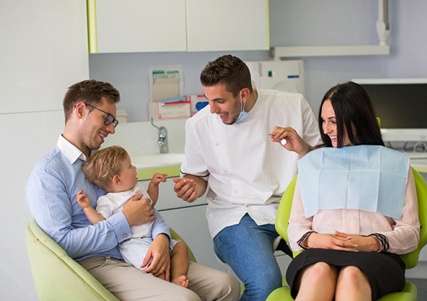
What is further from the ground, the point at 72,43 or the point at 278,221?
the point at 72,43

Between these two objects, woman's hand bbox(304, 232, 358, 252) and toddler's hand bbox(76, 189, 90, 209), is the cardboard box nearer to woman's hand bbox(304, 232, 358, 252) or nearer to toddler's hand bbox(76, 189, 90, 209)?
toddler's hand bbox(76, 189, 90, 209)

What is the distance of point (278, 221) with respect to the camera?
2.84m

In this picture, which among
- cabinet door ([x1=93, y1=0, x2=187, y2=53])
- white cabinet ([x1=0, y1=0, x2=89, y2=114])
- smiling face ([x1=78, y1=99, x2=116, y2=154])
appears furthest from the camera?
cabinet door ([x1=93, y1=0, x2=187, y2=53])

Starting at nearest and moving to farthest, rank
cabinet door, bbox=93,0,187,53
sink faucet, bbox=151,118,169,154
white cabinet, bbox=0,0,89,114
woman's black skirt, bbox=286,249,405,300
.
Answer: woman's black skirt, bbox=286,249,405,300
white cabinet, bbox=0,0,89,114
cabinet door, bbox=93,0,187,53
sink faucet, bbox=151,118,169,154

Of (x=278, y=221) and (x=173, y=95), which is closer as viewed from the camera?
(x=278, y=221)

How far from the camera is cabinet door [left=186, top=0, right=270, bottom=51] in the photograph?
420cm

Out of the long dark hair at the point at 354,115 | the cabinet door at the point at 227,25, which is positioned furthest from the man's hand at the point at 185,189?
the cabinet door at the point at 227,25

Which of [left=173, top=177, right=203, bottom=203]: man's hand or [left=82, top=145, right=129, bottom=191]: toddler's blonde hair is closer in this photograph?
[left=82, top=145, right=129, bottom=191]: toddler's blonde hair

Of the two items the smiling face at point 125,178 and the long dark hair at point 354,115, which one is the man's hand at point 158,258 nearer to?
the smiling face at point 125,178

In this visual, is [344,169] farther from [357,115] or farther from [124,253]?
[124,253]

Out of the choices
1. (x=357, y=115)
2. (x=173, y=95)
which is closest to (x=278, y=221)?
(x=357, y=115)

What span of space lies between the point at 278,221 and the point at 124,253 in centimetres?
59

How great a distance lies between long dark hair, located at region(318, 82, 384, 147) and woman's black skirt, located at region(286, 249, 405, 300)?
45cm

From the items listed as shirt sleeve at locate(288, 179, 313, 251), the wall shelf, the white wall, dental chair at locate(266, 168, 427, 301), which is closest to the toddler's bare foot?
dental chair at locate(266, 168, 427, 301)
